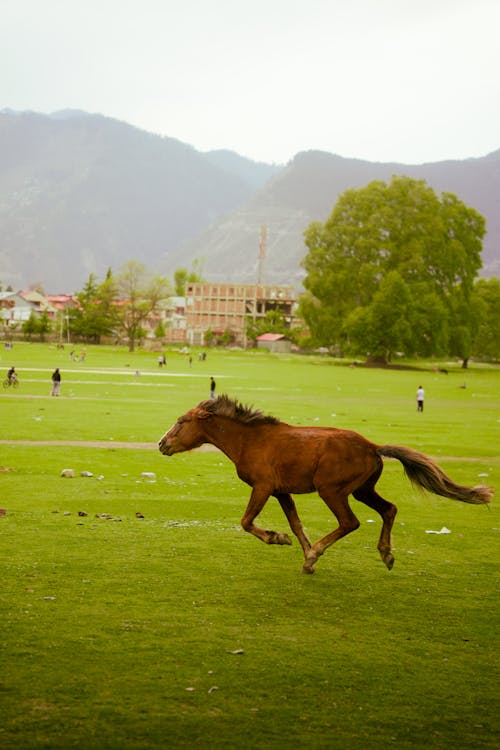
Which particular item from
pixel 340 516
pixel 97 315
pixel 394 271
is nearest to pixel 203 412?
pixel 340 516

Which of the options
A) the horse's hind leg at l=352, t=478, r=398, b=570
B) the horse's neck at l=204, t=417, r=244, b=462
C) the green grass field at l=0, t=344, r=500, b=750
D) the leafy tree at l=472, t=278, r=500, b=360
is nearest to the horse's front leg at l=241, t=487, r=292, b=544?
the green grass field at l=0, t=344, r=500, b=750

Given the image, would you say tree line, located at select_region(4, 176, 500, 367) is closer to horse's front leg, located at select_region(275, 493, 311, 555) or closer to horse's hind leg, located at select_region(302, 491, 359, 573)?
horse's front leg, located at select_region(275, 493, 311, 555)

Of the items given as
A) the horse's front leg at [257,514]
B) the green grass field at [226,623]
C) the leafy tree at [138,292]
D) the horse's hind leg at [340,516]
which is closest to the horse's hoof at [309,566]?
the green grass field at [226,623]

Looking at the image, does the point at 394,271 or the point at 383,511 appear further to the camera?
the point at 394,271

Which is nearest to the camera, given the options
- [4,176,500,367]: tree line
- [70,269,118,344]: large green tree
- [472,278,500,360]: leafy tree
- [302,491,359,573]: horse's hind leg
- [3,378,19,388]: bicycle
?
[302,491,359,573]: horse's hind leg

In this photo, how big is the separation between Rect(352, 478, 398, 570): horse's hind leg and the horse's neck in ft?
5.34

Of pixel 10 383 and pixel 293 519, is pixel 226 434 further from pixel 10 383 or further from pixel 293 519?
pixel 10 383

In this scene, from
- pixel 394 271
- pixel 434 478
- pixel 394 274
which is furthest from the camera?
pixel 394 271

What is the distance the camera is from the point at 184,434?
1188 centimetres

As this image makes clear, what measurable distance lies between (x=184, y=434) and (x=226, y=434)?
61 centimetres

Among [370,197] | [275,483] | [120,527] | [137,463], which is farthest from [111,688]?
[370,197]

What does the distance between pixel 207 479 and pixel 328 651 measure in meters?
11.7

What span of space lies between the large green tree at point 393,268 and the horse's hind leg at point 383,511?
9568 centimetres

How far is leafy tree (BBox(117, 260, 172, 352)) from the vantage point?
157512mm
